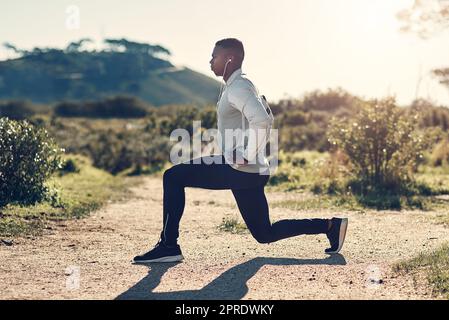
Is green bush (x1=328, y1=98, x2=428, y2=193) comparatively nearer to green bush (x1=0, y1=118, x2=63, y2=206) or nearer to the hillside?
green bush (x1=0, y1=118, x2=63, y2=206)

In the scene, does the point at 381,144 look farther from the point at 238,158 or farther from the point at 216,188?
the point at 238,158

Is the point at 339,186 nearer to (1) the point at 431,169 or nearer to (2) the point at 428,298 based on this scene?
(1) the point at 431,169

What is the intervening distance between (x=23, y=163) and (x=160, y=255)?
507cm

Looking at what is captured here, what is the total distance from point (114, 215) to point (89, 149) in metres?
14.1

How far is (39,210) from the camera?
32.4 ft

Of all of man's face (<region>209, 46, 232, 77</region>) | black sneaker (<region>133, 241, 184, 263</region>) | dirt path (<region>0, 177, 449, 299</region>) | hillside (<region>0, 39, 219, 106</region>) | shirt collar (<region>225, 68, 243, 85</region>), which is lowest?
dirt path (<region>0, 177, 449, 299</region>)

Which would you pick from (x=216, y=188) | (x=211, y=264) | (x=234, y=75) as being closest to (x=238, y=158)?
(x=216, y=188)

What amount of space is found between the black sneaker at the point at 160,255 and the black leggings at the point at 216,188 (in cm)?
6

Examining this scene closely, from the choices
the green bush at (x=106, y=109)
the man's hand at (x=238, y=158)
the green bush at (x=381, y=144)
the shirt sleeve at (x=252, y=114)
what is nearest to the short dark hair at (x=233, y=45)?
the shirt sleeve at (x=252, y=114)

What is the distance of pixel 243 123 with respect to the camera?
6000mm

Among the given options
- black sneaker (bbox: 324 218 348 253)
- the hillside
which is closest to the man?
black sneaker (bbox: 324 218 348 253)

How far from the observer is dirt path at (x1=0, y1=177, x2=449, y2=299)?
536cm

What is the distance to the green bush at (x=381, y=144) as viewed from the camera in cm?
1366

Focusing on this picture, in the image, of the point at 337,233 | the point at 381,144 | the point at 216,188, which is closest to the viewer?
the point at 216,188
